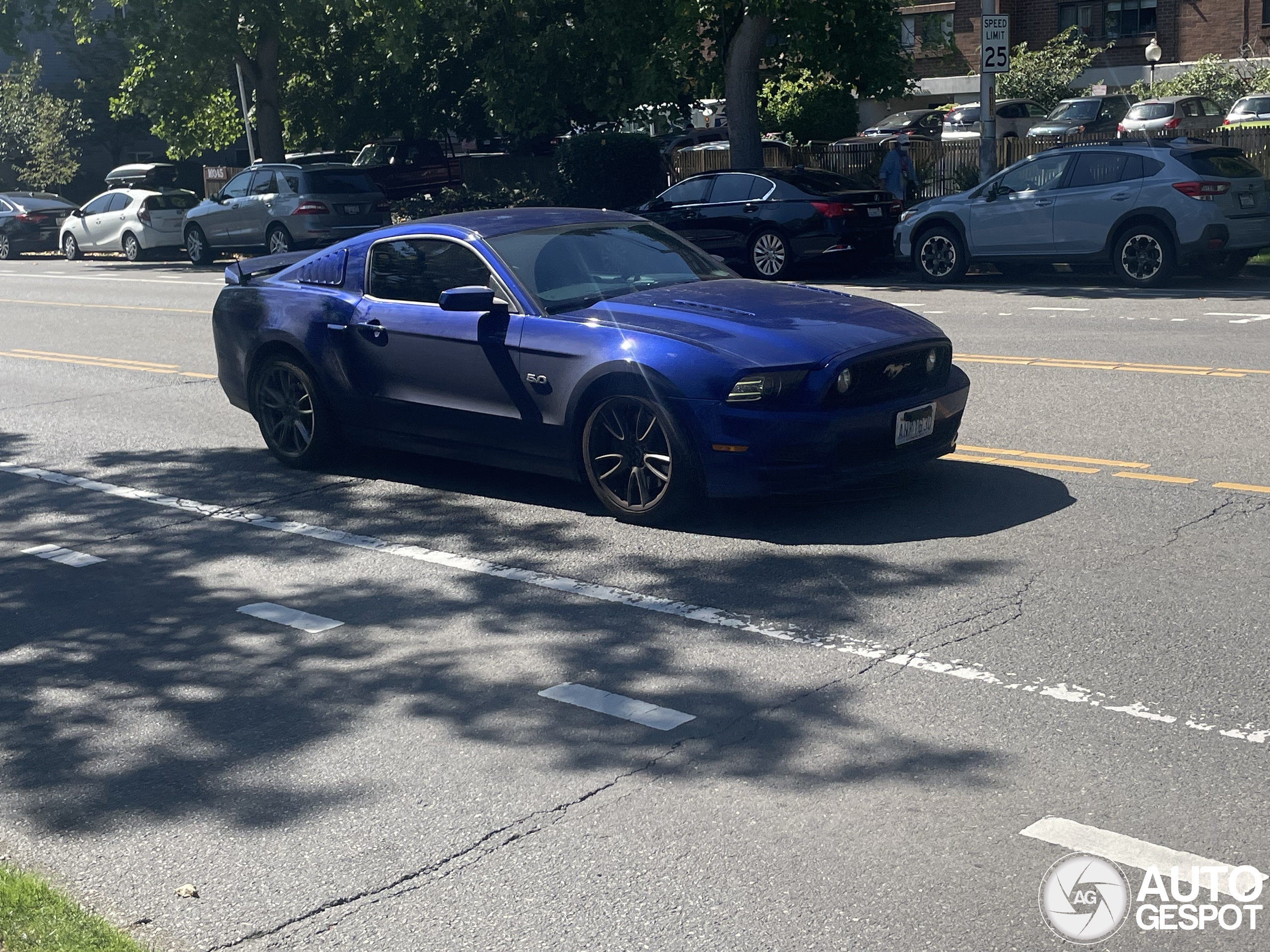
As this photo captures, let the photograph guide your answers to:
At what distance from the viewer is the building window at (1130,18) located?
54000mm

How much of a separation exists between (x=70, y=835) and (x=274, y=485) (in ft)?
15.6

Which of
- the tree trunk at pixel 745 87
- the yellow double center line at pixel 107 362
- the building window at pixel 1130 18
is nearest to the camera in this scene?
the yellow double center line at pixel 107 362

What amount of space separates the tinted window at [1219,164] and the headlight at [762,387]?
11874 mm

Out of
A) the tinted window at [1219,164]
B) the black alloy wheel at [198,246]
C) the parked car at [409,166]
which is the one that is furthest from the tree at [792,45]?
the parked car at [409,166]

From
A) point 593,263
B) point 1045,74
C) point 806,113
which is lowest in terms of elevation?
point 593,263

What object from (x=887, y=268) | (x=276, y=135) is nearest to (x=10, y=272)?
(x=276, y=135)

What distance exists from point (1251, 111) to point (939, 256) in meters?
24.1

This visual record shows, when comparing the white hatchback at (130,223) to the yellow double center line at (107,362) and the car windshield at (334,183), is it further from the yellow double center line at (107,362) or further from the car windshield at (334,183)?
the yellow double center line at (107,362)

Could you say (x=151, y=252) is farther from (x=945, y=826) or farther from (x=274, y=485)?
(x=945, y=826)

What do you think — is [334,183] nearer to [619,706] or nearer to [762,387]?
[762,387]

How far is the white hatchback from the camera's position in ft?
105

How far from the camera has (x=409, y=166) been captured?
3662cm

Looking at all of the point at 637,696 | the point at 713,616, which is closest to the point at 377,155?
the point at 713,616

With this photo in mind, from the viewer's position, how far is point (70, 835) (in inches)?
178
